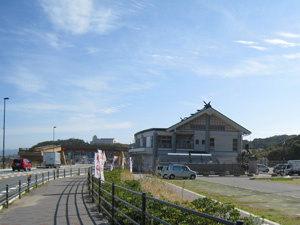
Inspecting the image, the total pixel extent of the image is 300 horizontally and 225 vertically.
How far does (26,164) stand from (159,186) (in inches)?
1460

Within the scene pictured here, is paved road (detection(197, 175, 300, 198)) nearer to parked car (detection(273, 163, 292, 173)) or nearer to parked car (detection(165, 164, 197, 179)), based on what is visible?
parked car (detection(165, 164, 197, 179))

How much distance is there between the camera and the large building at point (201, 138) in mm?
53438

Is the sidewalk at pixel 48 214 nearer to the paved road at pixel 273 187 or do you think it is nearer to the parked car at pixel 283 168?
the paved road at pixel 273 187

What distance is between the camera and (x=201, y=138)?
180ft

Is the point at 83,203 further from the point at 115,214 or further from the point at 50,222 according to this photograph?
the point at 115,214

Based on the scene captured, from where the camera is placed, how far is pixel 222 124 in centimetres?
5584

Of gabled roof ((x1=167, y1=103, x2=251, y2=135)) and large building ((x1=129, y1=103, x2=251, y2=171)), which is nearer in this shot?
gabled roof ((x1=167, y1=103, x2=251, y2=135))

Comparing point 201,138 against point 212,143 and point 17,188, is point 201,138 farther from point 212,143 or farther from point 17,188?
point 17,188

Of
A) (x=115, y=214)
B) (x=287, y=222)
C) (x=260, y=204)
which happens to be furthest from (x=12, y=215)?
(x=260, y=204)

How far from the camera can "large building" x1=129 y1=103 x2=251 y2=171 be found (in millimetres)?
53438

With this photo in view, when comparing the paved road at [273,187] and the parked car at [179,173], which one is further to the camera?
the parked car at [179,173]

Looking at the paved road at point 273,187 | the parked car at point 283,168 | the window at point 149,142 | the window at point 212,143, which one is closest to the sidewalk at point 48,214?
the paved road at point 273,187

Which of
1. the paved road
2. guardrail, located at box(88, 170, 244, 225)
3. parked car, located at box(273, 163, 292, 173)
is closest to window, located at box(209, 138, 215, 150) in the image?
parked car, located at box(273, 163, 292, 173)

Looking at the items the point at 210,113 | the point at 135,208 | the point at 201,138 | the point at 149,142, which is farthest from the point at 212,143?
the point at 135,208
